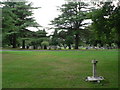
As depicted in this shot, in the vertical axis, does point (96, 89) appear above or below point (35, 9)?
below

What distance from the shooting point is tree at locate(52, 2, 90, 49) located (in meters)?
27.1

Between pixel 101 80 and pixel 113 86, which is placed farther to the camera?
pixel 101 80

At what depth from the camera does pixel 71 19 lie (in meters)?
26.7

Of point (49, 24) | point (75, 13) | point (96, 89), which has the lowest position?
point (96, 89)

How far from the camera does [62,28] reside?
93.0 feet

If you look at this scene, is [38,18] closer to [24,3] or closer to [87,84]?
[24,3]

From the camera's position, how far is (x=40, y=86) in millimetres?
4215

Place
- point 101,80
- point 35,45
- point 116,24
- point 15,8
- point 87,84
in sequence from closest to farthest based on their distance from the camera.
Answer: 1. point 87,84
2. point 101,80
3. point 116,24
4. point 15,8
5. point 35,45

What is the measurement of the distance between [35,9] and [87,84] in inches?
990

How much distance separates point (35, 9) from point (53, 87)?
25306 millimetres

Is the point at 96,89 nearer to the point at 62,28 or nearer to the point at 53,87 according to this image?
the point at 53,87

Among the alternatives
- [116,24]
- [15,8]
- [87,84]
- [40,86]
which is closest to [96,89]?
[87,84]

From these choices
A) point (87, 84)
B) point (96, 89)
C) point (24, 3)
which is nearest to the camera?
point (96, 89)

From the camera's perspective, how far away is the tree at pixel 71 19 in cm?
2706
